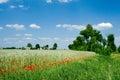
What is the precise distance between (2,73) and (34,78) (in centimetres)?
189

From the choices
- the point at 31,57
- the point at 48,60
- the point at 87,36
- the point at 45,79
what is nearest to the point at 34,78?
the point at 45,79

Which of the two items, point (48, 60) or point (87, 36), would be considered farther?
point (87, 36)

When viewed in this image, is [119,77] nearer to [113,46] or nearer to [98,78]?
[98,78]

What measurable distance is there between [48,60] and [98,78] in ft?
34.2

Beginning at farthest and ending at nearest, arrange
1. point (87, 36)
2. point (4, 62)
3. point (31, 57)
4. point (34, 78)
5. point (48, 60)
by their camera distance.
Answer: point (87, 36), point (48, 60), point (31, 57), point (4, 62), point (34, 78)

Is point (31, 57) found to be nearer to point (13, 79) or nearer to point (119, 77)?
point (13, 79)

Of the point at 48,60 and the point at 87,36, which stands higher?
the point at 87,36

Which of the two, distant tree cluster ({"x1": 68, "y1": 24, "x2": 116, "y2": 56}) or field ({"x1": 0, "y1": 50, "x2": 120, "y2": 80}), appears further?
distant tree cluster ({"x1": 68, "y1": 24, "x2": 116, "y2": 56})

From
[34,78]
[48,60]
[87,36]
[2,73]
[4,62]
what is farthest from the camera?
[87,36]

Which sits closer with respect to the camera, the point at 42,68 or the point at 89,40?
the point at 42,68

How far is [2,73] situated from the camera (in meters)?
10.4

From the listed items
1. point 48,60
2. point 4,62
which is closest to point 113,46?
point 48,60

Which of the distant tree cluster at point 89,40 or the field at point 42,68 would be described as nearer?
the field at point 42,68

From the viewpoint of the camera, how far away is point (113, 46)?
84.1 m
